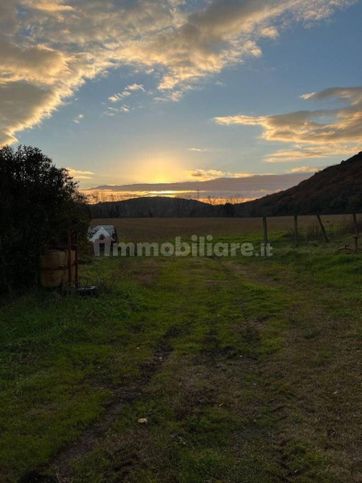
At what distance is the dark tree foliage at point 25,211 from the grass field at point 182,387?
1.02m

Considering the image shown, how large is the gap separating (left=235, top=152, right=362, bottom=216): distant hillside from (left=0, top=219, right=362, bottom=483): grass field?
81.4m

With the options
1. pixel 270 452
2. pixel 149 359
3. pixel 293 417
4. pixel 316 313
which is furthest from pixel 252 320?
pixel 270 452

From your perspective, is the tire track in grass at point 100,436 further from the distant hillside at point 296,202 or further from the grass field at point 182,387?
the distant hillside at point 296,202

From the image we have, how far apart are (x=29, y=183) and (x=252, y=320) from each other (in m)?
7.17

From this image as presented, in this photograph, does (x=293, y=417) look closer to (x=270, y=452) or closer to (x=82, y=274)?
(x=270, y=452)

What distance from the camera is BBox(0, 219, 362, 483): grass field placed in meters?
4.02

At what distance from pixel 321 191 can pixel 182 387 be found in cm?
11426

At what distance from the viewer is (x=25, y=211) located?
459 inches

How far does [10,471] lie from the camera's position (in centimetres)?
396

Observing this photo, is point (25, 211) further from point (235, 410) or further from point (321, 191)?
point (321, 191)

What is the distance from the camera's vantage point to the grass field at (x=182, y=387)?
4.02 metres

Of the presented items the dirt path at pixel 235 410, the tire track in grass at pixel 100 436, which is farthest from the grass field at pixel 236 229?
the tire track in grass at pixel 100 436

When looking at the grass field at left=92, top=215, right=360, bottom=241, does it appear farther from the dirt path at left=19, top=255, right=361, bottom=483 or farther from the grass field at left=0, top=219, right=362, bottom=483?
the dirt path at left=19, top=255, right=361, bottom=483

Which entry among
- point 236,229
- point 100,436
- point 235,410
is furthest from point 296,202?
point 100,436
